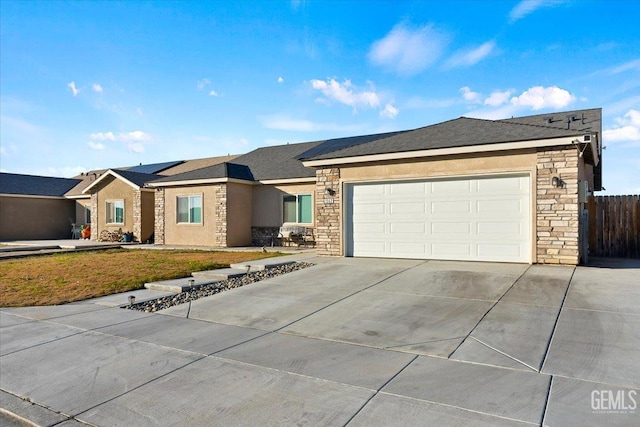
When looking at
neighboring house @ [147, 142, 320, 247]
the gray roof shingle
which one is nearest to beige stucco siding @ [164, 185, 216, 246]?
neighboring house @ [147, 142, 320, 247]

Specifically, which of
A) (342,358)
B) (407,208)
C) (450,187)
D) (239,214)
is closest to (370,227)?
(407,208)

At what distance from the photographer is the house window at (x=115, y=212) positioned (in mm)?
21309

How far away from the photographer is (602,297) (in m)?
6.31

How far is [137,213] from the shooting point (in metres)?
20.2

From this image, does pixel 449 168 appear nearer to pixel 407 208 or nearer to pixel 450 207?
pixel 450 207

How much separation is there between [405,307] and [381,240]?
5.37 m

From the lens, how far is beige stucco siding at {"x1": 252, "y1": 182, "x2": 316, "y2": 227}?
16.8 m

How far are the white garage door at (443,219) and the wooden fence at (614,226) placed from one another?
13.6 ft

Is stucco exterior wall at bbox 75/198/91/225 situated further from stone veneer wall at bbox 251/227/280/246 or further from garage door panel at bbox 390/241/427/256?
garage door panel at bbox 390/241/427/256

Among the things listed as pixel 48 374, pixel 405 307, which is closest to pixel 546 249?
pixel 405 307

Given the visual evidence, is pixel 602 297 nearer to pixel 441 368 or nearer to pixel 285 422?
pixel 441 368

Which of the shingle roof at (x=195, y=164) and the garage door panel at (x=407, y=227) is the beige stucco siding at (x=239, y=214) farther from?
the shingle roof at (x=195, y=164)

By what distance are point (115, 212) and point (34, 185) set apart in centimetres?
869

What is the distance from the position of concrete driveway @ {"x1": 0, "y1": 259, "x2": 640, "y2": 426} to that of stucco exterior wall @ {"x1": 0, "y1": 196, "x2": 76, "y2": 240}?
70.3ft
